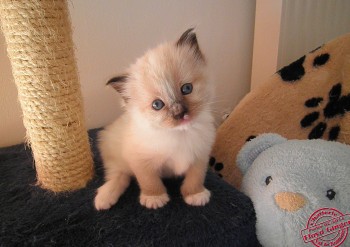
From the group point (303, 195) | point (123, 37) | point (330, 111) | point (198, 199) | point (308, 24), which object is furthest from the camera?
point (308, 24)

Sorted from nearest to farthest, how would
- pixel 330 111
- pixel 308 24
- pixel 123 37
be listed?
pixel 330 111, pixel 123 37, pixel 308 24

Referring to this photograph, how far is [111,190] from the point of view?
0.87 meters

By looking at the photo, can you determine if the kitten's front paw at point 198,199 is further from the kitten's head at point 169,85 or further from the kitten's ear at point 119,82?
the kitten's ear at point 119,82

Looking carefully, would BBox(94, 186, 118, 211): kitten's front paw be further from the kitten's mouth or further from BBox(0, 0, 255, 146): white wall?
BBox(0, 0, 255, 146): white wall

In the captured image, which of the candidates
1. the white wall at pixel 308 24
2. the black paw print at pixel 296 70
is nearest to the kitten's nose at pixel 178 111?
the black paw print at pixel 296 70

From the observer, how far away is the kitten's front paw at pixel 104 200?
0.82 metres

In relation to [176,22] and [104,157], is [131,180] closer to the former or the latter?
[104,157]

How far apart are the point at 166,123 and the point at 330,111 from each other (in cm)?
75

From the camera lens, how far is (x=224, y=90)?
5.64ft

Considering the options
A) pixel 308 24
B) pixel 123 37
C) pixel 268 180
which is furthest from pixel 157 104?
pixel 308 24

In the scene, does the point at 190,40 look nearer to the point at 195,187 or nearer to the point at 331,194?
the point at 195,187

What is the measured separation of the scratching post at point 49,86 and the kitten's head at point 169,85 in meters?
0.15

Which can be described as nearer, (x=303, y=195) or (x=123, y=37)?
(x=303, y=195)

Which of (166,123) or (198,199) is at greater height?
(166,123)
